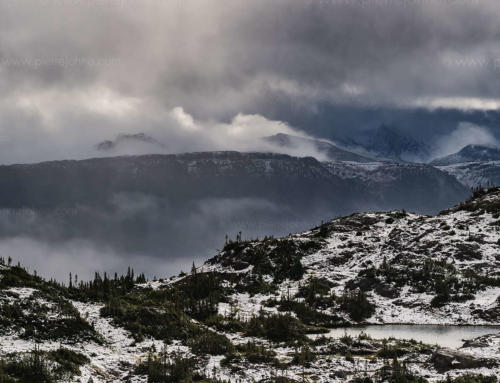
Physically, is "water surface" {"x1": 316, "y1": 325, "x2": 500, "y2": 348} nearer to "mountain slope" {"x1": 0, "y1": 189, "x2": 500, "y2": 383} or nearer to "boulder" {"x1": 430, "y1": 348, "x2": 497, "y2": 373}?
"mountain slope" {"x1": 0, "y1": 189, "x2": 500, "y2": 383}

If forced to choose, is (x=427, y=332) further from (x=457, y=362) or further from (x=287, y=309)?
(x=457, y=362)

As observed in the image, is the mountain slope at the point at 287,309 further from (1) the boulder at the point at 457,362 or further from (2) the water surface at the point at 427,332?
(2) the water surface at the point at 427,332

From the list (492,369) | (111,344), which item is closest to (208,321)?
(111,344)

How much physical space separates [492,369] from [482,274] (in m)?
58.3

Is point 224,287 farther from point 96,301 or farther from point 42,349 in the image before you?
point 42,349

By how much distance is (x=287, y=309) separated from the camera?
94625 mm

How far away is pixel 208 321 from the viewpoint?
3187 inches

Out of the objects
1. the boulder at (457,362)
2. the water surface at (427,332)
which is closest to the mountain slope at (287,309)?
the boulder at (457,362)

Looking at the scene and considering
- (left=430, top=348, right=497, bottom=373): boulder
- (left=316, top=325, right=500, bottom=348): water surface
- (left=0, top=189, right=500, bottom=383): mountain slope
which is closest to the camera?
(left=430, top=348, right=497, bottom=373): boulder

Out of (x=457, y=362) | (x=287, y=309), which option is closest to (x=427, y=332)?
(x=287, y=309)

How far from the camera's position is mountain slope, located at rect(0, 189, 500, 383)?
170ft

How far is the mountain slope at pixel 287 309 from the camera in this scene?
5188 cm

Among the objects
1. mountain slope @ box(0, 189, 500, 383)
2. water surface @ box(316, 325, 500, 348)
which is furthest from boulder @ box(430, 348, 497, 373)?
water surface @ box(316, 325, 500, 348)

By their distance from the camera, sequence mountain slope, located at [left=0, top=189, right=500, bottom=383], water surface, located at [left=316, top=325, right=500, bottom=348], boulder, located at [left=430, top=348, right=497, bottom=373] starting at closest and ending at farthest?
boulder, located at [left=430, top=348, right=497, bottom=373]
mountain slope, located at [left=0, top=189, right=500, bottom=383]
water surface, located at [left=316, top=325, right=500, bottom=348]
